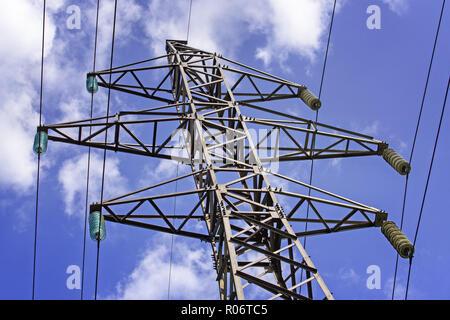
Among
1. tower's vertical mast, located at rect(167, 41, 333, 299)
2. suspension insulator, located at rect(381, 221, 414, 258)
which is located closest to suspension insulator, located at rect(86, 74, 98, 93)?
tower's vertical mast, located at rect(167, 41, 333, 299)

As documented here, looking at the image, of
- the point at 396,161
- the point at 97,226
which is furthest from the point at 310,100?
the point at 97,226

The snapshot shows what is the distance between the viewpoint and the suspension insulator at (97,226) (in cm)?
1286

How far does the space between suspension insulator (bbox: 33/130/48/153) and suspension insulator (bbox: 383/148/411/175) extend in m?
9.61

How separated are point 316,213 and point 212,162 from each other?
3.06 metres

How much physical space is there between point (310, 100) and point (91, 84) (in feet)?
26.0

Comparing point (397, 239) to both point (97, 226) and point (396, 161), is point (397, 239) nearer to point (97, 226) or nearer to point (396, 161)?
point (396, 161)

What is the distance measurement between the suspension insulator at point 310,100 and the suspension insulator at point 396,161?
3418 mm

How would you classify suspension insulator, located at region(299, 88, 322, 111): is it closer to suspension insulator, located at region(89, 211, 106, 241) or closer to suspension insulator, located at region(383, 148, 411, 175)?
suspension insulator, located at region(383, 148, 411, 175)

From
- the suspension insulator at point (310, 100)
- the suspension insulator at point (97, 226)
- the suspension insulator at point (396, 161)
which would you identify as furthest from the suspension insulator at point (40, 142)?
the suspension insulator at point (396, 161)

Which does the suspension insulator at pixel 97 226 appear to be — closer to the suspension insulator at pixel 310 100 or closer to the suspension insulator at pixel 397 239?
the suspension insulator at pixel 397 239

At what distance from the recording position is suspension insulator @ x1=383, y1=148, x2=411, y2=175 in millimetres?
16391
